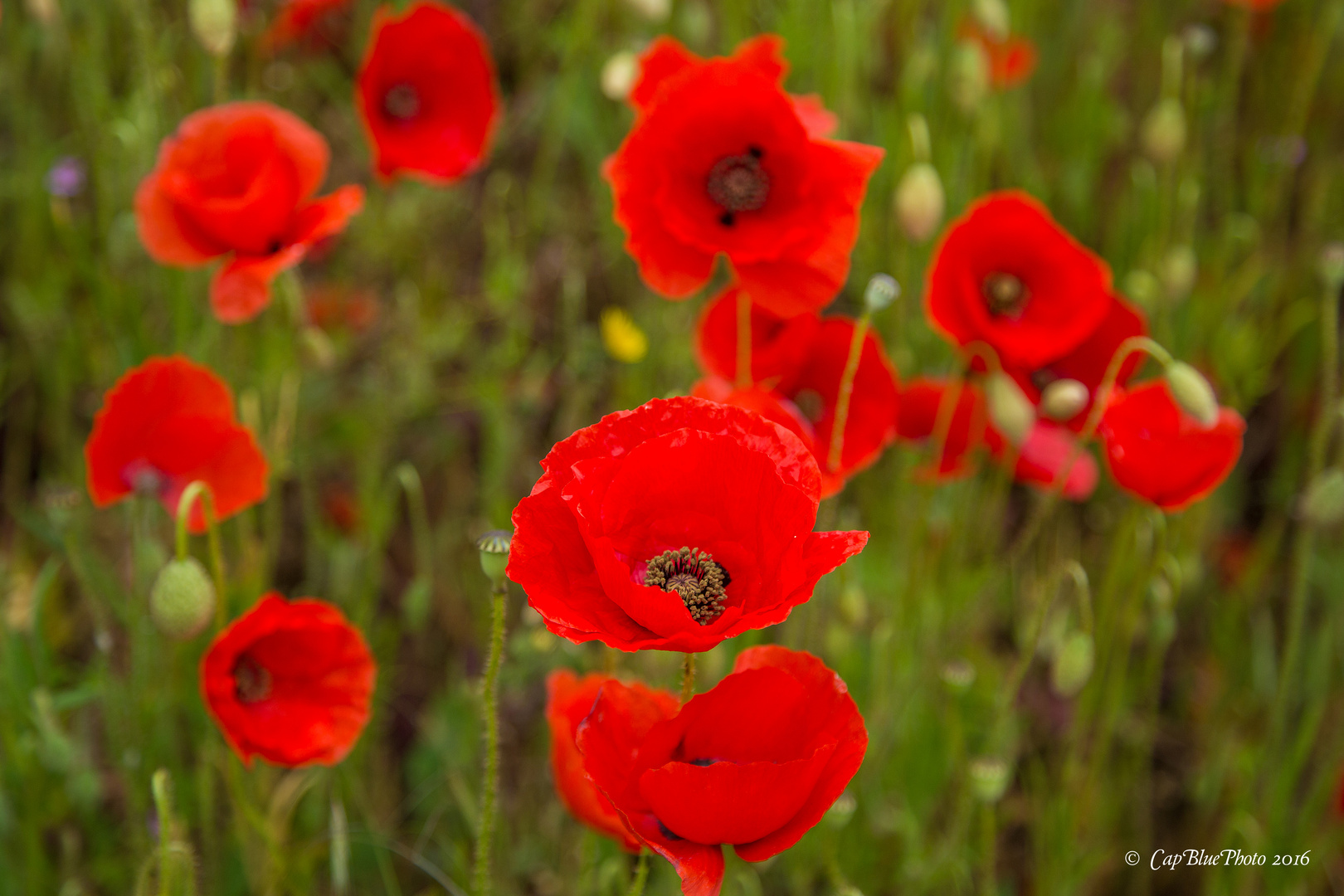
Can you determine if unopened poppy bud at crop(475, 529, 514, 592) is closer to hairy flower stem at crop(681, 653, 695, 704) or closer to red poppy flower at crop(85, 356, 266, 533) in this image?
hairy flower stem at crop(681, 653, 695, 704)

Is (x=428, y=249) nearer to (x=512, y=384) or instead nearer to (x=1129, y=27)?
(x=512, y=384)

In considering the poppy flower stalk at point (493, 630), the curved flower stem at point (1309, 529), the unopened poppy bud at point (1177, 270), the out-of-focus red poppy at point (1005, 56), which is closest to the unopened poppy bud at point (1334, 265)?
the curved flower stem at point (1309, 529)

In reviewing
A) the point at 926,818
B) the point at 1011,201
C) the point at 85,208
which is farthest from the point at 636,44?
the point at 926,818

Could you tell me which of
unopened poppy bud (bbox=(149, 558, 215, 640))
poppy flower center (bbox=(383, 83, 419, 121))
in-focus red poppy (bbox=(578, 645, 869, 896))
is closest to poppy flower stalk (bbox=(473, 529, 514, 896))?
in-focus red poppy (bbox=(578, 645, 869, 896))

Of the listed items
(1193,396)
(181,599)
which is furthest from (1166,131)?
(181,599)

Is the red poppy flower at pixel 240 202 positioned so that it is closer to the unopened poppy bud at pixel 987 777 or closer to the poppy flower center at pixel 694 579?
the poppy flower center at pixel 694 579

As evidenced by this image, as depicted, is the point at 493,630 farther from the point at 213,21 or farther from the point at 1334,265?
the point at 1334,265
